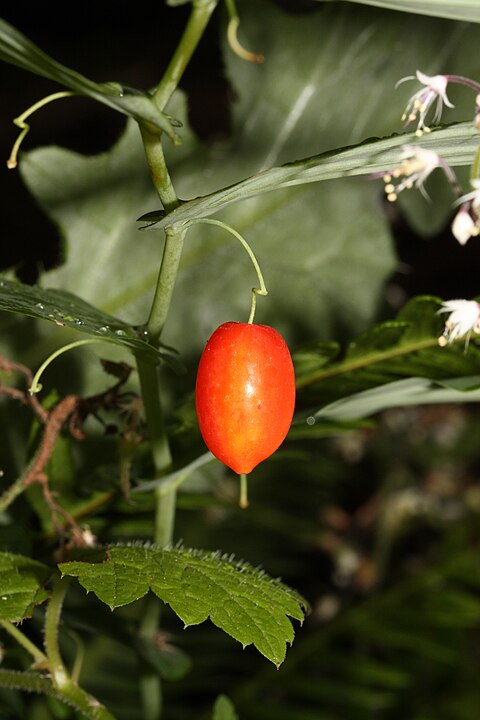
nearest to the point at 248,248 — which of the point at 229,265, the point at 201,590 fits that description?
the point at 201,590

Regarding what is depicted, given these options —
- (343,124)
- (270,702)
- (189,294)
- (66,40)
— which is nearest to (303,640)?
(270,702)

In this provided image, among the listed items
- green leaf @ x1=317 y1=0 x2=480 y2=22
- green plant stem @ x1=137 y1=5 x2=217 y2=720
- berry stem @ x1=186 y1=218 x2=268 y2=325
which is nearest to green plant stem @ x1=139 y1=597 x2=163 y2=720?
green plant stem @ x1=137 y1=5 x2=217 y2=720

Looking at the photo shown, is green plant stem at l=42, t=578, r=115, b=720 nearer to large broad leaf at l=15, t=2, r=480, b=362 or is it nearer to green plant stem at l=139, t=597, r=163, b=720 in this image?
green plant stem at l=139, t=597, r=163, b=720

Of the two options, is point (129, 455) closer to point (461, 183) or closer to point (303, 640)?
point (461, 183)

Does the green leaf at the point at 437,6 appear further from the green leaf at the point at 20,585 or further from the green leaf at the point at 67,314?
the green leaf at the point at 20,585

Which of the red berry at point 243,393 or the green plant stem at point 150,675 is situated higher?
the red berry at point 243,393

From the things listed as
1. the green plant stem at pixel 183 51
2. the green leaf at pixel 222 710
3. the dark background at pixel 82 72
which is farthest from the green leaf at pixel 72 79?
the dark background at pixel 82 72
